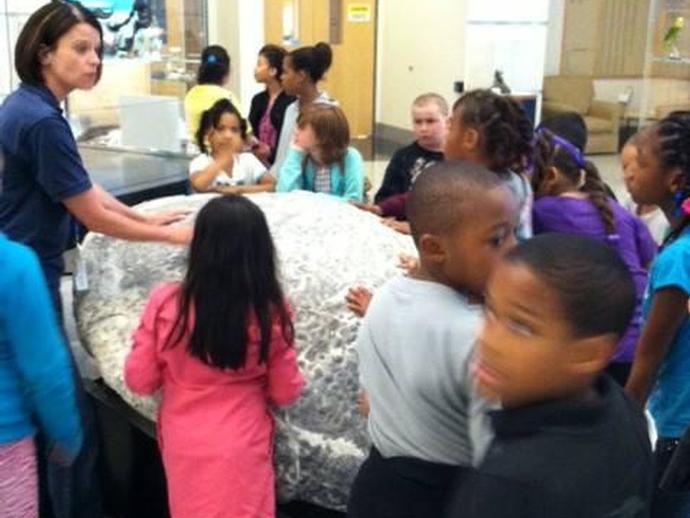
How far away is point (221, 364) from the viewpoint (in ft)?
6.49

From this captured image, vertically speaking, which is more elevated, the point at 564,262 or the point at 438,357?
the point at 564,262

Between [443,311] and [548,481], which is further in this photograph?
[443,311]

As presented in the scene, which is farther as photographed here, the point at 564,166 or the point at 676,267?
the point at 564,166

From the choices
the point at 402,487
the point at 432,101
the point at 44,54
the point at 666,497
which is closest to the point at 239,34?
the point at 432,101

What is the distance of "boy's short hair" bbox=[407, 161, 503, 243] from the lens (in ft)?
4.76

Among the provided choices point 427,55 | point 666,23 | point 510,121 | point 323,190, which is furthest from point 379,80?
point 510,121

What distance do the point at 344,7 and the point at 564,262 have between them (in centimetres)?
935

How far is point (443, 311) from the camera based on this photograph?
1399mm

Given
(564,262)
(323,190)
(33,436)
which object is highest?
(564,262)

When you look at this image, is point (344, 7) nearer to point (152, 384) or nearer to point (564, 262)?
point (152, 384)

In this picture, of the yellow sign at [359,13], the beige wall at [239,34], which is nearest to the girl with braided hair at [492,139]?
the beige wall at [239,34]

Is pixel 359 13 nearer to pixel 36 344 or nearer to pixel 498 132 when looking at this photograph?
pixel 498 132

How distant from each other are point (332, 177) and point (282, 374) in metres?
1.29

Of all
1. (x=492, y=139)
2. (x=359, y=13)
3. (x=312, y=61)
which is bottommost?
(x=492, y=139)
